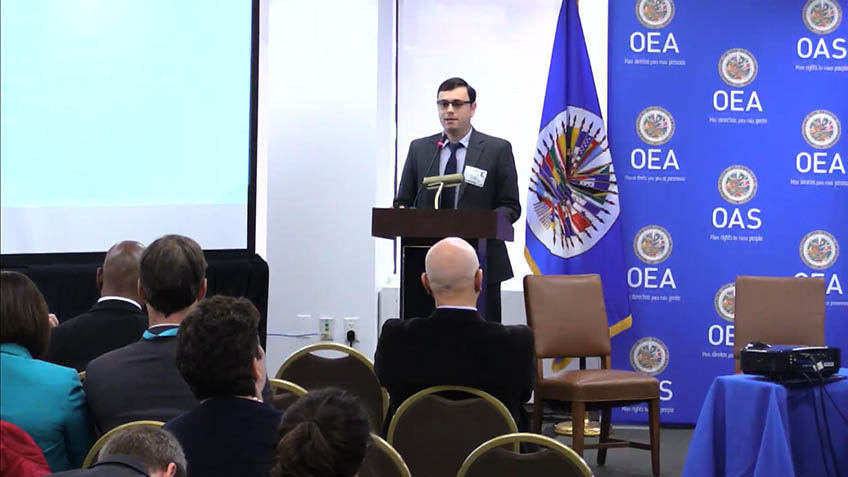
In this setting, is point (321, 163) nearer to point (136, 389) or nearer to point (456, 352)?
point (456, 352)

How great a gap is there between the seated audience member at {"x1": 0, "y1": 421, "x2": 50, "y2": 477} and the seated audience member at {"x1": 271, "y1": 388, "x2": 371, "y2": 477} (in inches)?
21.6

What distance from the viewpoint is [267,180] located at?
580 centimetres

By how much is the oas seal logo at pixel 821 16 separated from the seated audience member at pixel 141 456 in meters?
5.39

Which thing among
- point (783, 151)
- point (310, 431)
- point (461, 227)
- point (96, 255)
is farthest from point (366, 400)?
point (783, 151)

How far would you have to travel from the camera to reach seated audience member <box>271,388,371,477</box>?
1.45 m

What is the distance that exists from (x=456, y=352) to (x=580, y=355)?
8.12 feet

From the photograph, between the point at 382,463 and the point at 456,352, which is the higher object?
the point at 456,352

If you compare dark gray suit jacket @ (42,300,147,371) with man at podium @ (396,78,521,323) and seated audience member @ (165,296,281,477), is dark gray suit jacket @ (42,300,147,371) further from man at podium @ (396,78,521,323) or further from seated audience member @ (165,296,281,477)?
man at podium @ (396,78,521,323)

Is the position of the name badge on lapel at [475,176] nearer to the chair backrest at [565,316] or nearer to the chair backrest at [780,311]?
the chair backrest at [565,316]

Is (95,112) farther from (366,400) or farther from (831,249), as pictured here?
(831,249)

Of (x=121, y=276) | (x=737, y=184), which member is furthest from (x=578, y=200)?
(x=121, y=276)

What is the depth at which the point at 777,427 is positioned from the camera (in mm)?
3777

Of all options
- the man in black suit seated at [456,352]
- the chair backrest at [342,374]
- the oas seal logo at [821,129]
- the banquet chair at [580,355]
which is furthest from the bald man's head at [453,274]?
the oas seal logo at [821,129]

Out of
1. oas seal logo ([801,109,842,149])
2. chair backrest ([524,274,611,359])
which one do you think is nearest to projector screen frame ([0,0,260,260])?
chair backrest ([524,274,611,359])
